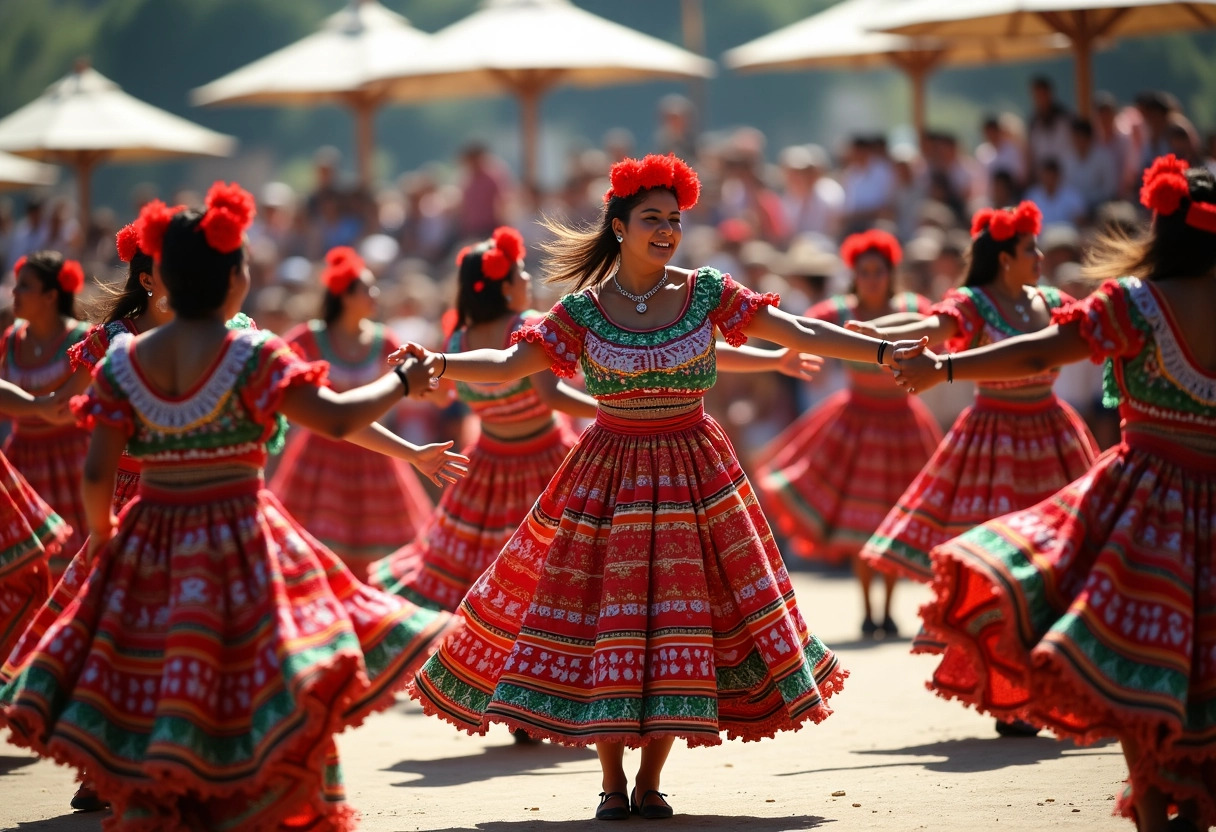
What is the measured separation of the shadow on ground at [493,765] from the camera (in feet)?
23.0

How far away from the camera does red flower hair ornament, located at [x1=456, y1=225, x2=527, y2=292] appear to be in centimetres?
806

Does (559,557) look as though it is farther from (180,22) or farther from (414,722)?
(180,22)

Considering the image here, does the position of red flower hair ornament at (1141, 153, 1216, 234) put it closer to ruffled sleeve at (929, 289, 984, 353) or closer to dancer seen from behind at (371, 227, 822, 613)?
ruffled sleeve at (929, 289, 984, 353)

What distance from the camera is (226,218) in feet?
16.8

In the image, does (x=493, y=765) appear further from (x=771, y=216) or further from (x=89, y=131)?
(x=89, y=131)

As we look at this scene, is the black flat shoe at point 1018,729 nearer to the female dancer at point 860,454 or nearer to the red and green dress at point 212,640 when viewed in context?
the female dancer at point 860,454

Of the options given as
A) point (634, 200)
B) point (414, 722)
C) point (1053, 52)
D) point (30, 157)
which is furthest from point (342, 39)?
point (634, 200)

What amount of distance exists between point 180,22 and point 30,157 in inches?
1064

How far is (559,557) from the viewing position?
607 cm

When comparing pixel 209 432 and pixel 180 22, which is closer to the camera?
pixel 209 432

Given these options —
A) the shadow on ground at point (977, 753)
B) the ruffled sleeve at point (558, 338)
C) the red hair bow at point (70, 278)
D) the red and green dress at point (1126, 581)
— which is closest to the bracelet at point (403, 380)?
the ruffled sleeve at point (558, 338)

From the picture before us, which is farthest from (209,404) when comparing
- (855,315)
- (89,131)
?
(89,131)

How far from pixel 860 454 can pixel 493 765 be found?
395cm

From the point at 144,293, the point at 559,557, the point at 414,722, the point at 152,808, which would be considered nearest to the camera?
the point at 152,808
